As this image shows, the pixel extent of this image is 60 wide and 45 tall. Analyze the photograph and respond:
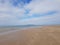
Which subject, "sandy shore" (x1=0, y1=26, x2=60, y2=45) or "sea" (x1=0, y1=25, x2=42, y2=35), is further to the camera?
"sea" (x1=0, y1=25, x2=42, y2=35)

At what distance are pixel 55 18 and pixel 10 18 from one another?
0.48 m

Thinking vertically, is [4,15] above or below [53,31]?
above

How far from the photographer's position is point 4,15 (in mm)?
1267

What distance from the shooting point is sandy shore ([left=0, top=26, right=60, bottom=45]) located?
1128 millimetres

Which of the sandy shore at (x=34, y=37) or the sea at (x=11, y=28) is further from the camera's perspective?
the sea at (x=11, y=28)

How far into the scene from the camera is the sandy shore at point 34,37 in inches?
44.4

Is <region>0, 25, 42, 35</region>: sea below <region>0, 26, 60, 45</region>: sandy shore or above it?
above

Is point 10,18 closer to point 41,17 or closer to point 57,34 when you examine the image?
point 41,17

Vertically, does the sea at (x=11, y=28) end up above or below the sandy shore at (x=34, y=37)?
above

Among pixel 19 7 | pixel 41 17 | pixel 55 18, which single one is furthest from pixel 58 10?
pixel 19 7

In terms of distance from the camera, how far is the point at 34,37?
3.92 feet

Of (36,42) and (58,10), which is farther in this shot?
(58,10)

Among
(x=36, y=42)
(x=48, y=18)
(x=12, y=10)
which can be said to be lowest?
(x=36, y=42)

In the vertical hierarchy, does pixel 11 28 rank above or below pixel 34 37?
above
